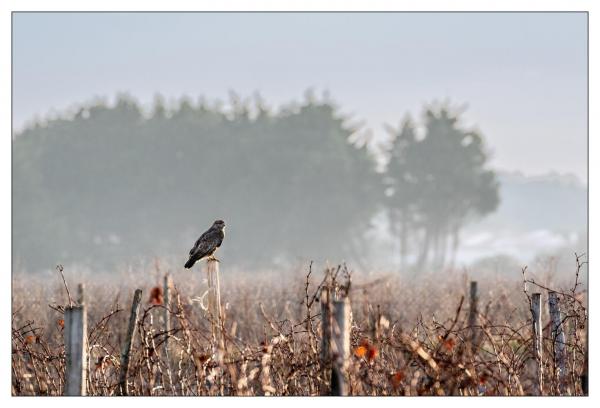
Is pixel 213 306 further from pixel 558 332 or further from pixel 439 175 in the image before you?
pixel 439 175

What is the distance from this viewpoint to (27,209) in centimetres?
4491

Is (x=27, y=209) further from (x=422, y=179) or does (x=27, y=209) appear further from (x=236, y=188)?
(x=422, y=179)

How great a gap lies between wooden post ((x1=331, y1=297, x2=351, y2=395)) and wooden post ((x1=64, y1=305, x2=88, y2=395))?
1356mm

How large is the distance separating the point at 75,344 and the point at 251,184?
41.6 m

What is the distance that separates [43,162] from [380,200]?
15.5m

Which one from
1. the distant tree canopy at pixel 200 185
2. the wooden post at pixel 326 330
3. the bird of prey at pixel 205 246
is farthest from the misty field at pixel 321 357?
the distant tree canopy at pixel 200 185

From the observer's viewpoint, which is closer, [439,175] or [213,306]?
[213,306]

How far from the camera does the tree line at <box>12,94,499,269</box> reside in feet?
152

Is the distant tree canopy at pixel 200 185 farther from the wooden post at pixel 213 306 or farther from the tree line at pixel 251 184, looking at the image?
the wooden post at pixel 213 306

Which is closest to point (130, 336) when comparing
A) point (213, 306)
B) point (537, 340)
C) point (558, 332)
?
point (213, 306)

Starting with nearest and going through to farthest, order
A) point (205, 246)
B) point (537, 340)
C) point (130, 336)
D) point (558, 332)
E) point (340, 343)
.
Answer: point (340, 343) → point (130, 336) → point (537, 340) → point (558, 332) → point (205, 246)

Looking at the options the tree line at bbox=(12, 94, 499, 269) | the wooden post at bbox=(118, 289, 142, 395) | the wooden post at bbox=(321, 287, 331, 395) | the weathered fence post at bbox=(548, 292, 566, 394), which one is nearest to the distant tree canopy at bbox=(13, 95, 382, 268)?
the tree line at bbox=(12, 94, 499, 269)

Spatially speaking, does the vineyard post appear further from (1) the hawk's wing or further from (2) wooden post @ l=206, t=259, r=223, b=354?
(1) the hawk's wing

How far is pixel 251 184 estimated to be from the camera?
47.0 m
